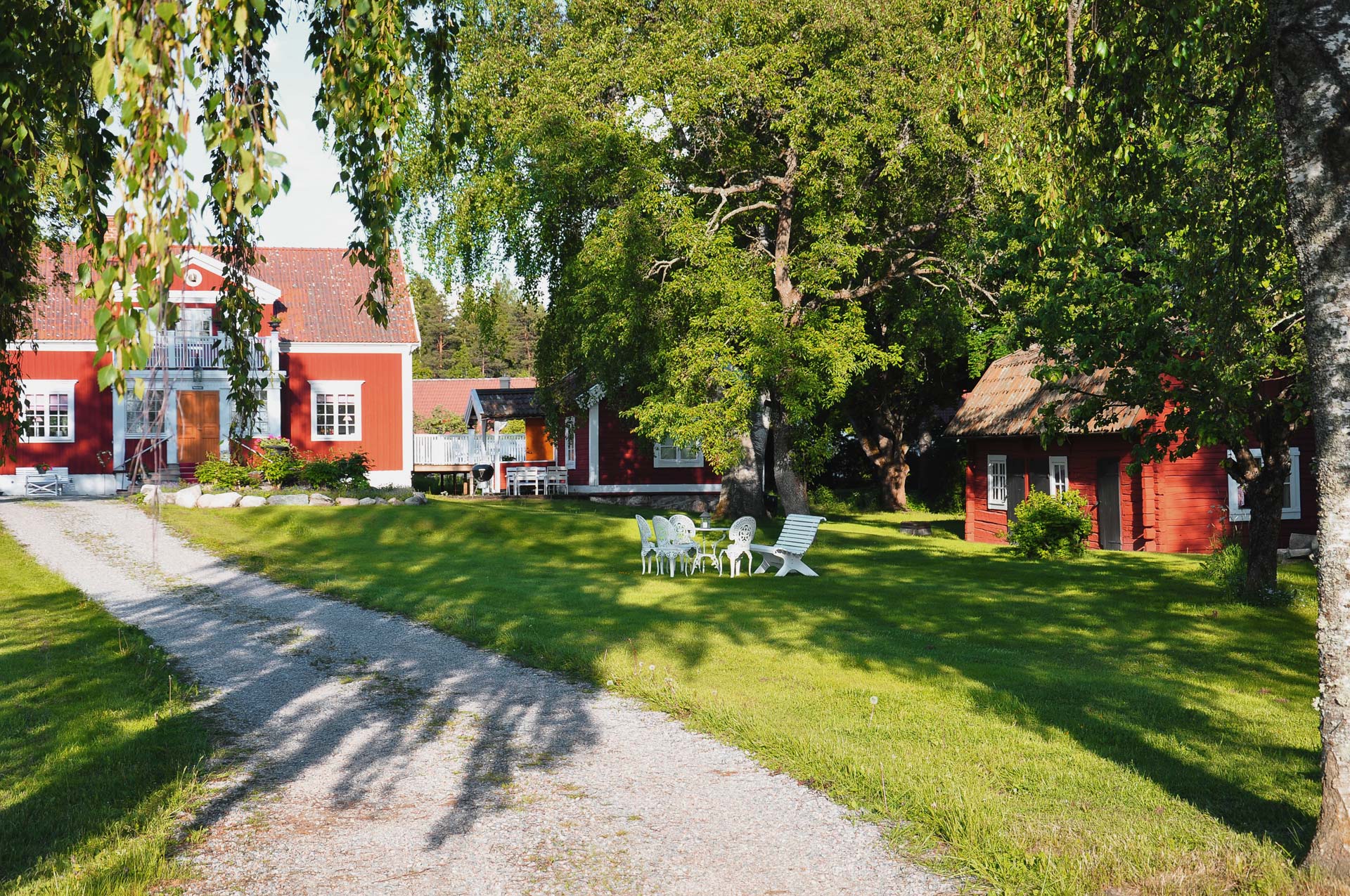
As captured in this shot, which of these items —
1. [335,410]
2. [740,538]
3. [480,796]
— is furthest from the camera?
[335,410]

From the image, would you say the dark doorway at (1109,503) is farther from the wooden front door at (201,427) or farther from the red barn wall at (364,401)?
the wooden front door at (201,427)

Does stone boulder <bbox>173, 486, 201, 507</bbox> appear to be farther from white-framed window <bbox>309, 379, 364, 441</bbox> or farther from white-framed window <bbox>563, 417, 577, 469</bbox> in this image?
white-framed window <bbox>563, 417, 577, 469</bbox>

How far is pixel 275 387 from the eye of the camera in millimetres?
28406

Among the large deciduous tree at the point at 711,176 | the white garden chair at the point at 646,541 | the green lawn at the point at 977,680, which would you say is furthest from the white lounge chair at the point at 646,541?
the large deciduous tree at the point at 711,176

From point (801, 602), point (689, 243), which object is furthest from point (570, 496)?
point (801, 602)

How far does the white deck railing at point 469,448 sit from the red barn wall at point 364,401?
3.91m

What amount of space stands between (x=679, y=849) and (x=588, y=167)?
1768 cm

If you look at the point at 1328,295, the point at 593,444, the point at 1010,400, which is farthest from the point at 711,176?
the point at 1328,295

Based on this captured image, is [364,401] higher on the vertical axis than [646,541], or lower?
higher

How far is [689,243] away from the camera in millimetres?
20781

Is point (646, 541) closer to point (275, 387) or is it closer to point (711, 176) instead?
point (711, 176)

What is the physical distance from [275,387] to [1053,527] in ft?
62.9

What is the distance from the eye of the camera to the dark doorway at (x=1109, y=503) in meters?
22.0

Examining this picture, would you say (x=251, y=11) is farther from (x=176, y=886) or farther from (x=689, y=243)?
(x=689, y=243)
